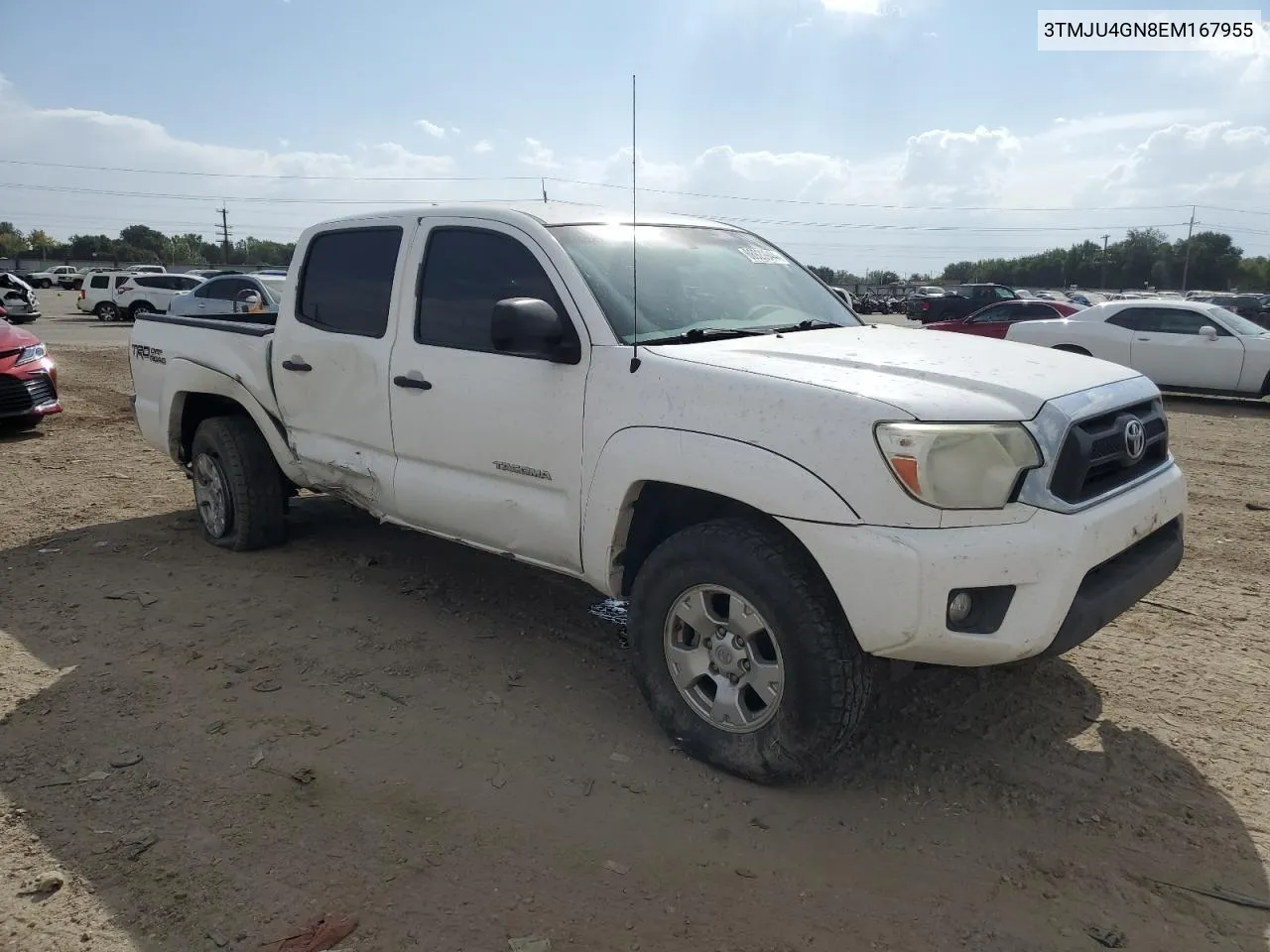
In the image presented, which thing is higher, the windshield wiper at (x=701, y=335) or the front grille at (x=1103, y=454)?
the windshield wiper at (x=701, y=335)

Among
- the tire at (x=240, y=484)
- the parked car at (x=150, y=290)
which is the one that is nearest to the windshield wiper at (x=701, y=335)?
the tire at (x=240, y=484)

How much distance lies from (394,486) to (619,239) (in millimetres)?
1528

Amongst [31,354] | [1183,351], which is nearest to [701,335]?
[31,354]

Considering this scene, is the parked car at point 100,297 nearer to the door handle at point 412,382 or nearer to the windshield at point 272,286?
the windshield at point 272,286

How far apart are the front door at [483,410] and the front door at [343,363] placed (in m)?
0.18

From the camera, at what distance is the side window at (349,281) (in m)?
4.51

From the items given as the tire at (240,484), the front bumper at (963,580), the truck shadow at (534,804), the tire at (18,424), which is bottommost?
the truck shadow at (534,804)

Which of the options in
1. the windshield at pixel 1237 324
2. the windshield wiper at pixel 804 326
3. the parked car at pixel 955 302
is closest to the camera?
the windshield wiper at pixel 804 326

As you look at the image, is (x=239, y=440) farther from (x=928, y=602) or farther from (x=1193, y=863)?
(x=1193, y=863)

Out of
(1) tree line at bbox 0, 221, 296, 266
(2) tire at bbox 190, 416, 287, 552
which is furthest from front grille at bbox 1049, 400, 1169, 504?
(1) tree line at bbox 0, 221, 296, 266

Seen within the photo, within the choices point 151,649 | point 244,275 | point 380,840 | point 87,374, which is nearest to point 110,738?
point 151,649

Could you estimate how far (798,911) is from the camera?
104 inches

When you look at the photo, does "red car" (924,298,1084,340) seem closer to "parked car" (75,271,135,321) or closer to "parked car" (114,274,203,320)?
"parked car" (114,274,203,320)

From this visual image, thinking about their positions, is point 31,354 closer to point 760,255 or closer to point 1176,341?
point 760,255
